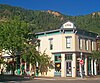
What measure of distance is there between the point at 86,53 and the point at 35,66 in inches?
376

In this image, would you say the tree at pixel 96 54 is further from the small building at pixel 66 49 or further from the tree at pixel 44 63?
the tree at pixel 44 63

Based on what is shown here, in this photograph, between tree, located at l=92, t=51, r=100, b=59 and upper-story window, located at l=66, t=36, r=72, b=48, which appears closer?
upper-story window, located at l=66, t=36, r=72, b=48

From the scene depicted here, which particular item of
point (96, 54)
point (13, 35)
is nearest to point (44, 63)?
point (13, 35)

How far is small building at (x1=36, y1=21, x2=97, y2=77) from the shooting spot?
2013 inches

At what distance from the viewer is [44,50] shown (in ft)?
177

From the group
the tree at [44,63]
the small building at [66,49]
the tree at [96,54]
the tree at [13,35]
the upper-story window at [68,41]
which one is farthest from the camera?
the tree at [96,54]

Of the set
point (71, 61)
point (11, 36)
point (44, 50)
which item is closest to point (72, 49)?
point (71, 61)

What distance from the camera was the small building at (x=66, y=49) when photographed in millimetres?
51125

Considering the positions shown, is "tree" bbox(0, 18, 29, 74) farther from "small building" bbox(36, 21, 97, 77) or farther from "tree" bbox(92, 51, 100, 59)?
"tree" bbox(92, 51, 100, 59)

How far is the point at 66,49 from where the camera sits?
51406 mm

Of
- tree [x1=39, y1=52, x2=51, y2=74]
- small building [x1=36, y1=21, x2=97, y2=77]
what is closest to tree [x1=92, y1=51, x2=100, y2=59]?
small building [x1=36, y1=21, x2=97, y2=77]

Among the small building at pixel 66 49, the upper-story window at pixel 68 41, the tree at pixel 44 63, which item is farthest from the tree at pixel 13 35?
the upper-story window at pixel 68 41

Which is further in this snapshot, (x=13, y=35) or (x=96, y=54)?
(x=96, y=54)

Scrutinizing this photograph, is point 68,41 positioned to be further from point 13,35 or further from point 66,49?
point 13,35
